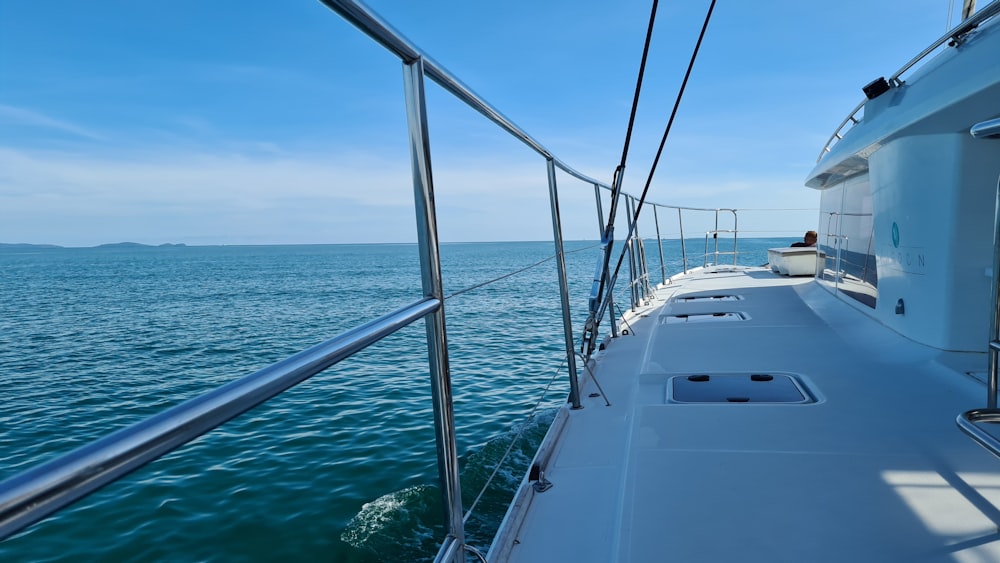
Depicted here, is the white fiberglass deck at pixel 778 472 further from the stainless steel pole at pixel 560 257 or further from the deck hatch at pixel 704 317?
the deck hatch at pixel 704 317

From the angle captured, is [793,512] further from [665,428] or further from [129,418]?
[129,418]

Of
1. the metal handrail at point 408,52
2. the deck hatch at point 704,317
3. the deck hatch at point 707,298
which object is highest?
the metal handrail at point 408,52

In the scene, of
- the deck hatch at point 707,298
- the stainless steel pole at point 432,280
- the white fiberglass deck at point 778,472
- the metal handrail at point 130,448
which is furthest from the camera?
the deck hatch at point 707,298

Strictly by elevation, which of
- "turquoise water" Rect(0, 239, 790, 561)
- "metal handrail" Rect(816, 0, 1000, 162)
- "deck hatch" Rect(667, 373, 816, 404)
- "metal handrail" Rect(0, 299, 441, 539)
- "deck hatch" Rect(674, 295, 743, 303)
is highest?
"metal handrail" Rect(816, 0, 1000, 162)

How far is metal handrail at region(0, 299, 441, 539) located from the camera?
35cm

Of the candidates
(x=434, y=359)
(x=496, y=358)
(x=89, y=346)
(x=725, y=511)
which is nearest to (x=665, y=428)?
(x=725, y=511)

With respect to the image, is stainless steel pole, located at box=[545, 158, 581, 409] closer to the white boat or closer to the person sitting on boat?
the white boat

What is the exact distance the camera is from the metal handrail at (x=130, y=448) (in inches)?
13.7

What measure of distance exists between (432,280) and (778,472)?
1393 millimetres

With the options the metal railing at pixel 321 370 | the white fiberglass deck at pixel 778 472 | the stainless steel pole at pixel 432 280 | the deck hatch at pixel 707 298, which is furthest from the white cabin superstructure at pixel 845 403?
the deck hatch at pixel 707 298

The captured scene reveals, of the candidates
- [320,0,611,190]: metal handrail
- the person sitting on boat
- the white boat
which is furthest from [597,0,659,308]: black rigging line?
the person sitting on boat

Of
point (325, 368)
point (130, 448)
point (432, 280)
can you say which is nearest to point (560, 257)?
point (432, 280)

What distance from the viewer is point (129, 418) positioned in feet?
24.5

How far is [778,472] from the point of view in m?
1.86
